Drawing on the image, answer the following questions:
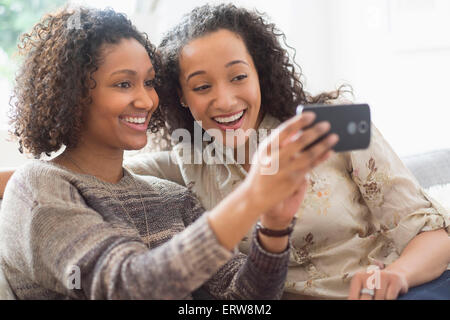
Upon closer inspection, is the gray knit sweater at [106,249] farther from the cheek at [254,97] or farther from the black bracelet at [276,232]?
the cheek at [254,97]

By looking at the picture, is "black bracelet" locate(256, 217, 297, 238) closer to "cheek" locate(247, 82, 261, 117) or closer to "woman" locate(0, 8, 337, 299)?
"woman" locate(0, 8, 337, 299)

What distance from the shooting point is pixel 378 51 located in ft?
7.95

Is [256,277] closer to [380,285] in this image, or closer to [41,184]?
[380,285]

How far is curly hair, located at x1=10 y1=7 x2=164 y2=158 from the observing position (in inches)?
42.8

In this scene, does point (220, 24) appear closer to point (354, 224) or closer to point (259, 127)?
point (259, 127)

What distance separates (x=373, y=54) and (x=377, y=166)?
4.64 ft

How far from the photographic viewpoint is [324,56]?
273 centimetres

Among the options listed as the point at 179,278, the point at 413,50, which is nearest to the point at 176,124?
the point at 179,278

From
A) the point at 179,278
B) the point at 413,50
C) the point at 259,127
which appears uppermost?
the point at 413,50

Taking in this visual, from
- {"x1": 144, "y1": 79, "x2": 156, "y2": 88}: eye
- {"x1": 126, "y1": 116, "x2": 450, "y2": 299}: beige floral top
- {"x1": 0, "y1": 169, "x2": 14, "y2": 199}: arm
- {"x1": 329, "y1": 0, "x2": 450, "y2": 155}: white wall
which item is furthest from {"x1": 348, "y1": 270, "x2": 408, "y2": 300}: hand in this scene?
{"x1": 329, "y1": 0, "x2": 450, "y2": 155}: white wall

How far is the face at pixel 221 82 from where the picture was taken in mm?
1215

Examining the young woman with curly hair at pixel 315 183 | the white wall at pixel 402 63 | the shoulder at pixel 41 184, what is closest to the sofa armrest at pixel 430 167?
the white wall at pixel 402 63

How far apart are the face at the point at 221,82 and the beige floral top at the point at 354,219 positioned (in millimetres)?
239
